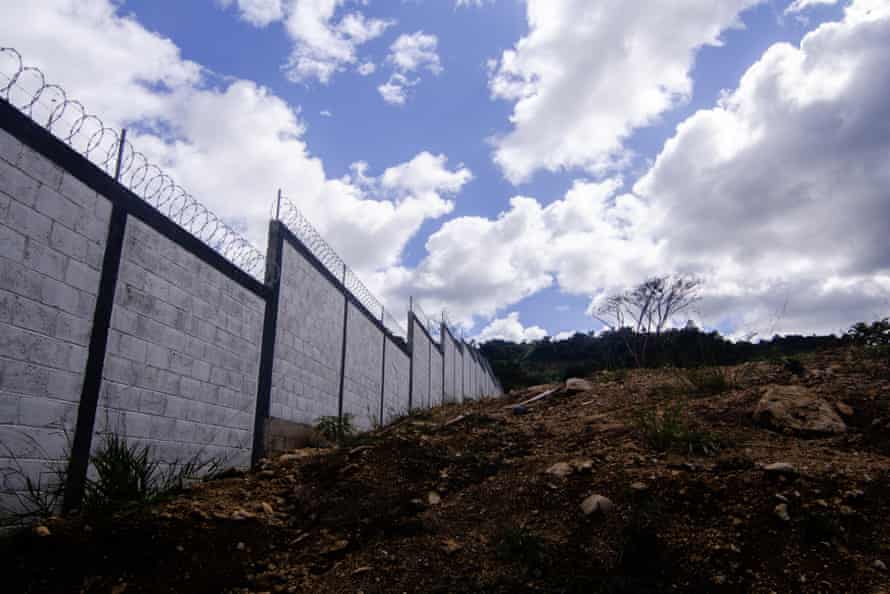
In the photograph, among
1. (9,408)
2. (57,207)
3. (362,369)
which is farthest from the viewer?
(362,369)

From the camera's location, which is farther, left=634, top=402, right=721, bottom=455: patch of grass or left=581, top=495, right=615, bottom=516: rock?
left=634, top=402, right=721, bottom=455: patch of grass

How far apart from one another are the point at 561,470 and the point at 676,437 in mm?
925

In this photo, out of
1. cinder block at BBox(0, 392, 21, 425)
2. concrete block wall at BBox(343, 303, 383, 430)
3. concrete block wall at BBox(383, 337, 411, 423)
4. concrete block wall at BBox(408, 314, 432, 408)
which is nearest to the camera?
cinder block at BBox(0, 392, 21, 425)

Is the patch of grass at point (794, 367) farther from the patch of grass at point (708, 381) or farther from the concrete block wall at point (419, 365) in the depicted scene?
the concrete block wall at point (419, 365)

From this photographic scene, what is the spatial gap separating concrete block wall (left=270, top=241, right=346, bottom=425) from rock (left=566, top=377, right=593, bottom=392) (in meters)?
2.93

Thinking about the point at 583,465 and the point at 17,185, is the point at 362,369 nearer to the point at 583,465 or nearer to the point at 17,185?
the point at 583,465

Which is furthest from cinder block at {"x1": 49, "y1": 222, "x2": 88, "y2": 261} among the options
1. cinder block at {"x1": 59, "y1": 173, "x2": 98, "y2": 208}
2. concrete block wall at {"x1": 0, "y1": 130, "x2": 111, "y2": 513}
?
cinder block at {"x1": 59, "y1": 173, "x2": 98, "y2": 208}

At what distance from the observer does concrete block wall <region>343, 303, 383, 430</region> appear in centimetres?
850

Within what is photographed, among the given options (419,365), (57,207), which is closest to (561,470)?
(57,207)

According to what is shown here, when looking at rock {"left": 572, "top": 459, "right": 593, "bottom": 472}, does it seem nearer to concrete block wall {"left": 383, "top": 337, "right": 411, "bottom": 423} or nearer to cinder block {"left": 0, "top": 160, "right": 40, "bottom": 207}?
cinder block {"left": 0, "top": 160, "right": 40, "bottom": 207}

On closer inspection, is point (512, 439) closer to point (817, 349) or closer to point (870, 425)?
point (870, 425)

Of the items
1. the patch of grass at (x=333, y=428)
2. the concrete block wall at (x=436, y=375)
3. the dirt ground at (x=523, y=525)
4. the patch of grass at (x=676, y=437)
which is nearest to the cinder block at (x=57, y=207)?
the dirt ground at (x=523, y=525)

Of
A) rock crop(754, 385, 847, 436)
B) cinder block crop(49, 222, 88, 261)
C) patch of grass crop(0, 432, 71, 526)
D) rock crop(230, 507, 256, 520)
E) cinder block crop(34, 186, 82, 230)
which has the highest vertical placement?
cinder block crop(34, 186, 82, 230)

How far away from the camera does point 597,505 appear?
3.57m
